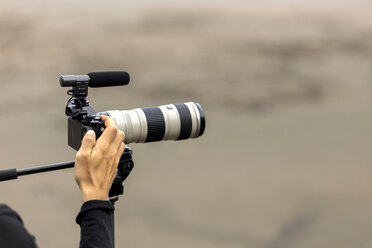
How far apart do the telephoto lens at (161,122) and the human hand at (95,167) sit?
0.75 metres

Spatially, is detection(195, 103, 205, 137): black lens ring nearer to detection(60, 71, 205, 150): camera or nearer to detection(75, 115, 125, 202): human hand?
detection(60, 71, 205, 150): camera

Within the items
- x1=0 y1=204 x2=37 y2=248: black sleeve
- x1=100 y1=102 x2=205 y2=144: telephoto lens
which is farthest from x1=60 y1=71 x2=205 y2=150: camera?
x1=0 y1=204 x2=37 y2=248: black sleeve

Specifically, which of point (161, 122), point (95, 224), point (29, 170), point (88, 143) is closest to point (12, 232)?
point (95, 224)

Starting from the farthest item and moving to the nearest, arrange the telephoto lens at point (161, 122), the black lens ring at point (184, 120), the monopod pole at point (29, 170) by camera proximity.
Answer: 1. the black lens ring at point (184, 120)
2. the telephoto lens at point (161, 122)
3. the monopod pole at point (29, 170)

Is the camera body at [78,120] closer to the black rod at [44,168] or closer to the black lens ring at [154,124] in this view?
the black rod at [44,168]

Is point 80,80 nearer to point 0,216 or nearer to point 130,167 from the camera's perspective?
point 130,167

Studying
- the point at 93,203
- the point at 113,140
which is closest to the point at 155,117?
the point at 113,140

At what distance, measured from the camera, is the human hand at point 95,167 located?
1.40 metres

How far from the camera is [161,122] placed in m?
2.39

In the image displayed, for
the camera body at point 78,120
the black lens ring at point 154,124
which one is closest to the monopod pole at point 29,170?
the camera body at point 78,120

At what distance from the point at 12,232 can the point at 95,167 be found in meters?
0.38

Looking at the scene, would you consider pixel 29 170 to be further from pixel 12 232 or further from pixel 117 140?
pixel 12 232

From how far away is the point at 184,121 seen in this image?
2.44 metres

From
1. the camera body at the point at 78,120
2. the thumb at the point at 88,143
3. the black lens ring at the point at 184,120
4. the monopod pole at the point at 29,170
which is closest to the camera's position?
the thumb at the point at 88,143
